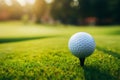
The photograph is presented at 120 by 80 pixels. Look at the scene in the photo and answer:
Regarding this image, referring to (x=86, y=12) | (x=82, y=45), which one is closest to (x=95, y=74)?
(x=82, y=45)

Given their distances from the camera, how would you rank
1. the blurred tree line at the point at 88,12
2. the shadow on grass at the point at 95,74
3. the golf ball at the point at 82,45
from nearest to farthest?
the shadow on grass at the point at 95,74
the golf ball at the point at 82,45
the blurred tree line at the point at 88,12

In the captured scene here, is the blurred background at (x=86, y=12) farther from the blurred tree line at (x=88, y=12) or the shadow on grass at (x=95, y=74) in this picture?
the shadow on grass at (x=95, y=74)

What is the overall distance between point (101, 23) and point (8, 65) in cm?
4386

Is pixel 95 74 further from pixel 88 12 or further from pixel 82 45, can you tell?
pixel 88 12

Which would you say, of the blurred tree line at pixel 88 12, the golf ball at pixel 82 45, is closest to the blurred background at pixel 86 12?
the blurred tree line at pixel 88 12

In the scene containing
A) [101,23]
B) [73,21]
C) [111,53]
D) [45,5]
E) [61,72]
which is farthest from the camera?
[45,5]

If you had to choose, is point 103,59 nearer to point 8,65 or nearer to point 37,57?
point 37,57

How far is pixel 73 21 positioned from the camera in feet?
174

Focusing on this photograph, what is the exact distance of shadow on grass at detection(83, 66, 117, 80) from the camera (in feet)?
21.0

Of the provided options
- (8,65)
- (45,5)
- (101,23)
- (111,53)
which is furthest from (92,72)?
(45,5)

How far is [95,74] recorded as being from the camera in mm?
6551

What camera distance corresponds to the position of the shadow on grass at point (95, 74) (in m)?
6.40

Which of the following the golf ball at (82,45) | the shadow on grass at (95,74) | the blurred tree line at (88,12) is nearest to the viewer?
the shadow on grass at (95,74)

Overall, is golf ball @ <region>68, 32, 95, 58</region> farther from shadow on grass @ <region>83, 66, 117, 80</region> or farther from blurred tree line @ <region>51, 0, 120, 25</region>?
blurred tree line @ <region>51, 0, 120, 25</region>
